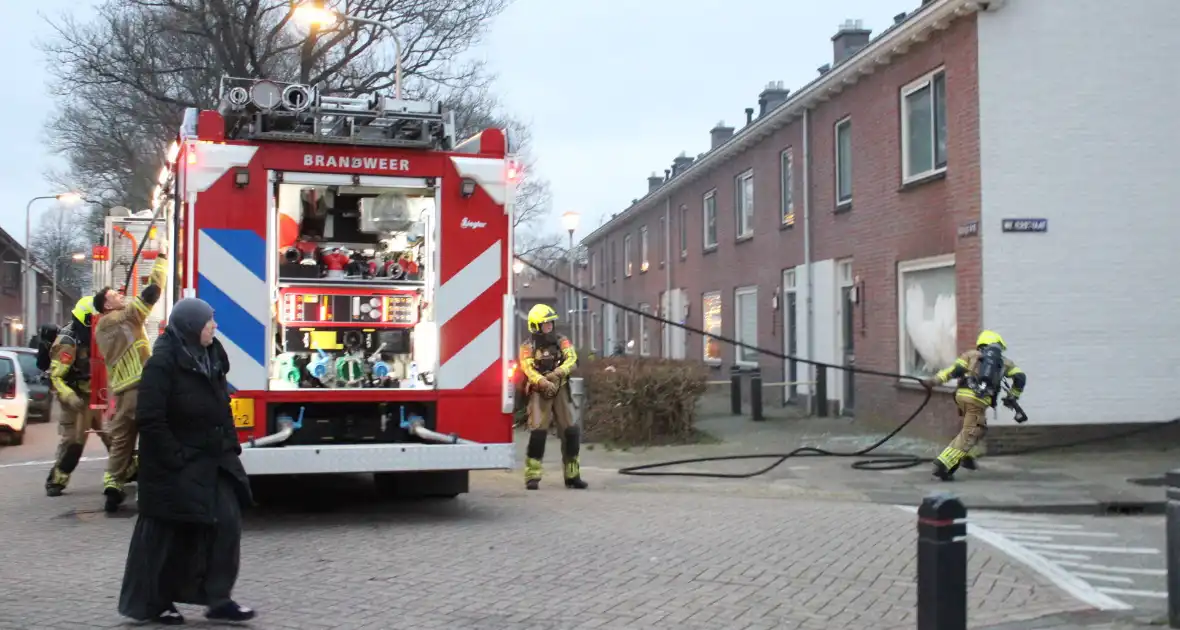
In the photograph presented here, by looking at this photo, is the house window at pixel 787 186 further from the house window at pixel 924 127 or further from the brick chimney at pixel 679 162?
the brick chimney at pixel 679 162

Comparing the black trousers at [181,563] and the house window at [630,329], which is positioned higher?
the house window at [630,329]

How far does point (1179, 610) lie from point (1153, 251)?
27.2 ft

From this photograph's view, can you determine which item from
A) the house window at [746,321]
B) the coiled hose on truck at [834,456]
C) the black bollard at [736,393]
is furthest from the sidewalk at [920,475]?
the house window at [746,321]

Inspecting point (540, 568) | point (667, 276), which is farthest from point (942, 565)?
point (667, 276)

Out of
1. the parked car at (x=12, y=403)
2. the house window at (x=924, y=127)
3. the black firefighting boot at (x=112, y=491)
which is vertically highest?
the house window at (x=924, y=127)

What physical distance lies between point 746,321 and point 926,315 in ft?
29.2

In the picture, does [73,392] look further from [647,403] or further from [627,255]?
[627,255]

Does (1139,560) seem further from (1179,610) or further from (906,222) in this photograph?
(906,222)

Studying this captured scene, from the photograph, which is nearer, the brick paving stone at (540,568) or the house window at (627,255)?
the brick paving stone at (540,568)

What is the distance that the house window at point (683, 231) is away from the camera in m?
28.5

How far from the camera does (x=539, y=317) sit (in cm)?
1086

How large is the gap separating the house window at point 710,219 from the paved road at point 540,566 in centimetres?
1607

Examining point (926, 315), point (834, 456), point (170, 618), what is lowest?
point (170, 618)

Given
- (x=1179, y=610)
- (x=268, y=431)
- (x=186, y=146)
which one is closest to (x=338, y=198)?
(x=186, y=146)
